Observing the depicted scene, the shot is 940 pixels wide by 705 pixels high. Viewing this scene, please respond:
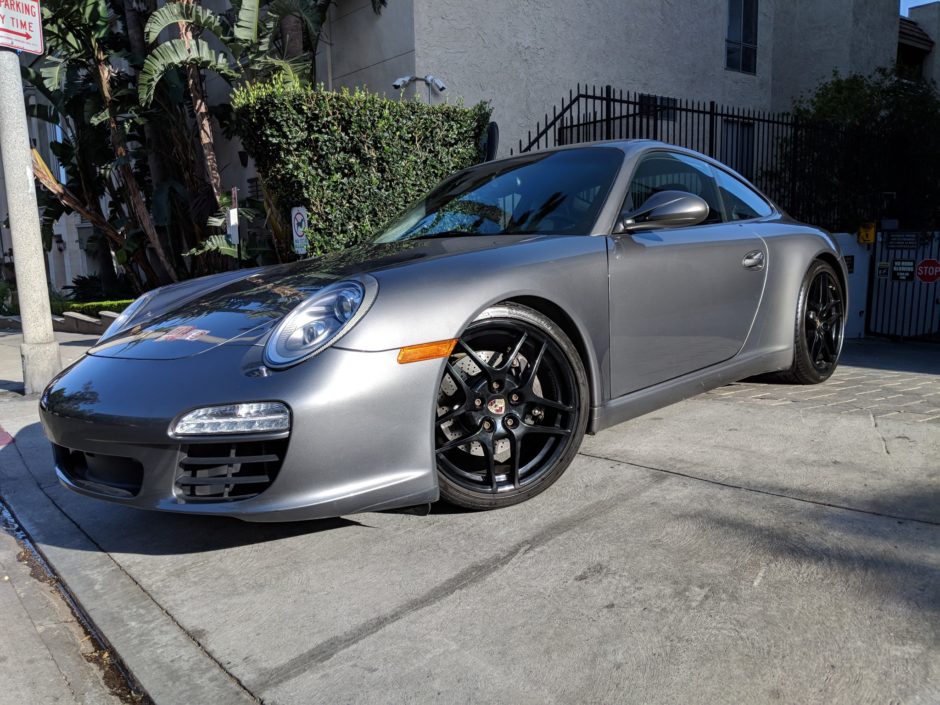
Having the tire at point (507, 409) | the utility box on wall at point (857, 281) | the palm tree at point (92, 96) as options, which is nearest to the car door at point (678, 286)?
the tire at point (507, 409)

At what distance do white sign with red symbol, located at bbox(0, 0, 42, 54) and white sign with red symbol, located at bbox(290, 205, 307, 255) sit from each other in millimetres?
2574

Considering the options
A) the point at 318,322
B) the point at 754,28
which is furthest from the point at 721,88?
the point at 318,322

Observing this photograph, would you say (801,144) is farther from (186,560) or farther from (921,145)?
(186,560)

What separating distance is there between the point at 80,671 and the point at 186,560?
56 cm

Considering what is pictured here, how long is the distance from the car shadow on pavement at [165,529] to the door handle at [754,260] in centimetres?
237

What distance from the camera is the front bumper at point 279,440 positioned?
226 cm

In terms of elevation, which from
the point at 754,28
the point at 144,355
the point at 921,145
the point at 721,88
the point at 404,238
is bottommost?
the point at 144,355

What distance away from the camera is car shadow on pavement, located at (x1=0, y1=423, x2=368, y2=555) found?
2725 mm

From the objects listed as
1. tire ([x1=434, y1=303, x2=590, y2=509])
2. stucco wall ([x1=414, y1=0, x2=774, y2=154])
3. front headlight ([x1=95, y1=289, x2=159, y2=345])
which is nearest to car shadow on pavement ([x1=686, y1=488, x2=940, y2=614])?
tire ([x1=434, y1=303, x2=590, y2=509])

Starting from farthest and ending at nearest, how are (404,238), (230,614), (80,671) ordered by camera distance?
(404,238) < (230,614) < (80,671)

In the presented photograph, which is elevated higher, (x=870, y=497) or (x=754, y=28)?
(x=754, y=28)

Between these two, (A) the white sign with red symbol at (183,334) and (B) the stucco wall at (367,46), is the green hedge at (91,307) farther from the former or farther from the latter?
(A) the white sign with red symbol at (183,334)

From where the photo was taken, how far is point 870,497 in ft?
9.23

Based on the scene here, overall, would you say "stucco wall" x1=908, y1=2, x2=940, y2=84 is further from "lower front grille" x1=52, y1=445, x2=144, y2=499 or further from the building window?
"lower front grille" x1=52, y1=445, x2=144, y2=499
